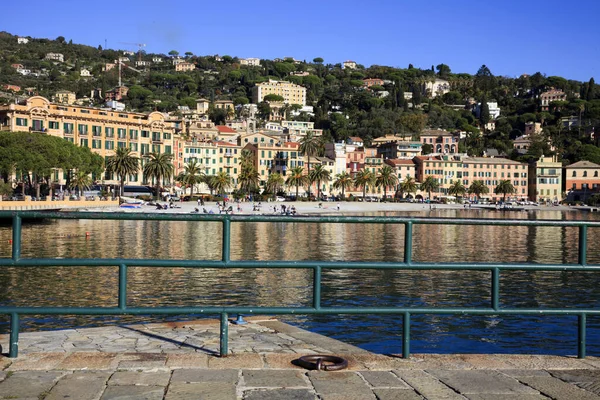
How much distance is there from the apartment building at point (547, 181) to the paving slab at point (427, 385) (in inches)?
6372

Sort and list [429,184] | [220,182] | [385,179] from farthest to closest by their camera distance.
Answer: [429,184] < [385,179] < [220,182]

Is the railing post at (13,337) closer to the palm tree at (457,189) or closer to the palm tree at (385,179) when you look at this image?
the palm tree at (385,179)

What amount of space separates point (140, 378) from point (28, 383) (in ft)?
2.72

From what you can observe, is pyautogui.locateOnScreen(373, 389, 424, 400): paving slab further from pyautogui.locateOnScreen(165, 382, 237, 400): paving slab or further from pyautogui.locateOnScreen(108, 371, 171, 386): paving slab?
pyautogui.locateOnScreen(108, 371, 171, 386): paving slab

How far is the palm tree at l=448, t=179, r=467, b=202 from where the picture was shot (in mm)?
152375

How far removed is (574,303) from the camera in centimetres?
2172

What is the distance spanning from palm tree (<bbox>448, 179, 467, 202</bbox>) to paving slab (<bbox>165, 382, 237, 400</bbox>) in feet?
494

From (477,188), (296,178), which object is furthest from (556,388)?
(477,188)

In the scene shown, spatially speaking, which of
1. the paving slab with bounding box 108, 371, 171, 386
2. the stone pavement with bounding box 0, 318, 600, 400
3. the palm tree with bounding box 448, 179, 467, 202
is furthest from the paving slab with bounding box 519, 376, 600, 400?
the palm tree with bounding box 448, 179, 467, 202

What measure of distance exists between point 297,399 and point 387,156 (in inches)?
6702

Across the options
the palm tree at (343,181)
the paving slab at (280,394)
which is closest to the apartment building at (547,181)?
the palm tree at (343,181)

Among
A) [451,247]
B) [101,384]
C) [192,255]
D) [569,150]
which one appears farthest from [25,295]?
[569,150]

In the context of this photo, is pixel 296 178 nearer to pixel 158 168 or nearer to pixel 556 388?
pixel 158 168

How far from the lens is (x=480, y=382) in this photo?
583cm
